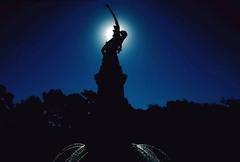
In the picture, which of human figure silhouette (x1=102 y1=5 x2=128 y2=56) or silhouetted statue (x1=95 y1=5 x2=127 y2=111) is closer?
silhouetted statue (x1=95 y1=5 x2=127 y2=111)

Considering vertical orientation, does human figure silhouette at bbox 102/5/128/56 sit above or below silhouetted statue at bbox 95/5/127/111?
above

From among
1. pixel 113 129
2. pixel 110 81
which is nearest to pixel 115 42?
pixel 110 81

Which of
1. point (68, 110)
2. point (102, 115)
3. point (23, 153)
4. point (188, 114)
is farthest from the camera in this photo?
point (68, 110)

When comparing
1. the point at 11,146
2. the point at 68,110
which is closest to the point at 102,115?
the point at 11,146

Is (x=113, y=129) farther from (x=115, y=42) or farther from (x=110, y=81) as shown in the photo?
(x=115, y=42)

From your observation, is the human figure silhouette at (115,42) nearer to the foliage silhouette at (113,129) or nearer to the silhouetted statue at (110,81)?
the silhouetted statue at (110,81)

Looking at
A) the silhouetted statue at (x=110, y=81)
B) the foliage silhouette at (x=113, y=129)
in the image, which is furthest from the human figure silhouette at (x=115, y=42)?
the foliage silhouette at (x=113, y=129)

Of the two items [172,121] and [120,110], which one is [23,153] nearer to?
[120,110]

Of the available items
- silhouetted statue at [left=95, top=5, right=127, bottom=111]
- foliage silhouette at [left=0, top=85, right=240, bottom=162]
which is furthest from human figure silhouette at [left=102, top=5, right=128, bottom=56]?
foliage silhouette at [left=0, top=85, right=240, bottom=162]

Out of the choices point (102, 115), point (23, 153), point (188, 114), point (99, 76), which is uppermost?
point (188, 114)

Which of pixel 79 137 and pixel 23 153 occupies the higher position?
pixel 79 137

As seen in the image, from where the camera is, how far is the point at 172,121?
36156 mm

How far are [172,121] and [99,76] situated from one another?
27987 mm

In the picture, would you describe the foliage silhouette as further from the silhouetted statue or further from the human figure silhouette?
the human figure silhouette
